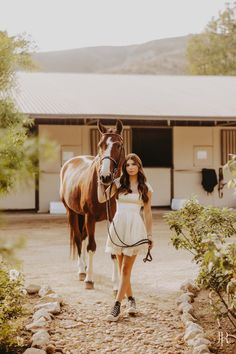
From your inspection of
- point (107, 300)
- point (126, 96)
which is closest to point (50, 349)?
point (107, 300)

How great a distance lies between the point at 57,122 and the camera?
44.2ft

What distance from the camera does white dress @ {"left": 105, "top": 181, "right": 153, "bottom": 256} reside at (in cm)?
488

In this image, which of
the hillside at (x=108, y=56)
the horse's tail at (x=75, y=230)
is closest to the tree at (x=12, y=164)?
the horse's tail at (x=75, y=230)

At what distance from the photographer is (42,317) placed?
14.9 feet

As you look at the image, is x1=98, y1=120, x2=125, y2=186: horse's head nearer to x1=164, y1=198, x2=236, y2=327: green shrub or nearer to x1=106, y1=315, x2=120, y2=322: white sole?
x1=164, y1=198, x2=236, y2=327: green shrub

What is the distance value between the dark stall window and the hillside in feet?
255

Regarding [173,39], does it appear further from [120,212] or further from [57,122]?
[120,212]

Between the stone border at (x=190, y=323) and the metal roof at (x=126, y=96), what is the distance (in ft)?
22.7

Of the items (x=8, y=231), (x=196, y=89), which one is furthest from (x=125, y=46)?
(x=8, y=231)

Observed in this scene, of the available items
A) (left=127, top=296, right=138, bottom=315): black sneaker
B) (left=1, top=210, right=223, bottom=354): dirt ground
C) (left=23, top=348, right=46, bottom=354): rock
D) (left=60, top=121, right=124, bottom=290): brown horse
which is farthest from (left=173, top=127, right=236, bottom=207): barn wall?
(left=23, top=348, right=46, bottom=354): rock

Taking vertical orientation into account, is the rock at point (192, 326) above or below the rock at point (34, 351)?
below

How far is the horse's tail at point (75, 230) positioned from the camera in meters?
6.97

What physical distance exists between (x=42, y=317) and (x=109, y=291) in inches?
52.7

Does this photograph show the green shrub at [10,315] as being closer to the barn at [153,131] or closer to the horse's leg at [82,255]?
the horse's leg at [82,255]
